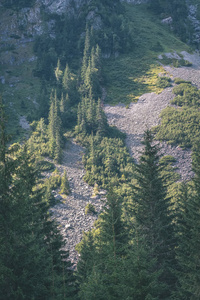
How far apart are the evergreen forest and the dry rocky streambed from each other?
112 centimetres

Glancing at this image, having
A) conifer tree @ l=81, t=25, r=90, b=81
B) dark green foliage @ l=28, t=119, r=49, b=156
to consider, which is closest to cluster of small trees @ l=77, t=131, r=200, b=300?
dark green foliage @ l=28, t=119, r=49, b=156

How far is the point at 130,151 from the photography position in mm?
71500

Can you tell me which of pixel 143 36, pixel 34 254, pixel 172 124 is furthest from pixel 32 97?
pixel 34 254

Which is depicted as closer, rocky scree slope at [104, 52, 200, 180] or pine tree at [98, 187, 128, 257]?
pine tree at [98, 187, 128, 257]

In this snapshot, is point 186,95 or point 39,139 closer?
point 39,139

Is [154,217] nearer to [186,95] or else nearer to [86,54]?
[186,95]

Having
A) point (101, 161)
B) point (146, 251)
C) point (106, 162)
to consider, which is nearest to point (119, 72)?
point (101, 161)

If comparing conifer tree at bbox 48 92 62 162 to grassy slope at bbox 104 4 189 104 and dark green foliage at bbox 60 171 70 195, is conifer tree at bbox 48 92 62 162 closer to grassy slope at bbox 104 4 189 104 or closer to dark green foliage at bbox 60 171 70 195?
dark green foliage at bbox 60 171 70 195

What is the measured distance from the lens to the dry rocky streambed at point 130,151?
5158 centimetres

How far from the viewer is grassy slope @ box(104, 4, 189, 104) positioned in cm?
9762

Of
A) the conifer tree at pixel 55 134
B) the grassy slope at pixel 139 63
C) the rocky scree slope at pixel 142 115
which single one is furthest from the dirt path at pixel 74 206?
the grassy slope at pixel 139 63

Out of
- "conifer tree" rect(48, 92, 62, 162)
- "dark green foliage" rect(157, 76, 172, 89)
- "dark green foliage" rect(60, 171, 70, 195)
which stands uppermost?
"dark green foliage" rect(157, 76, 172, 89)

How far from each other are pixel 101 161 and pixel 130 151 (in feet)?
25.9

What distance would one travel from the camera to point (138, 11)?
15812 centimetres
